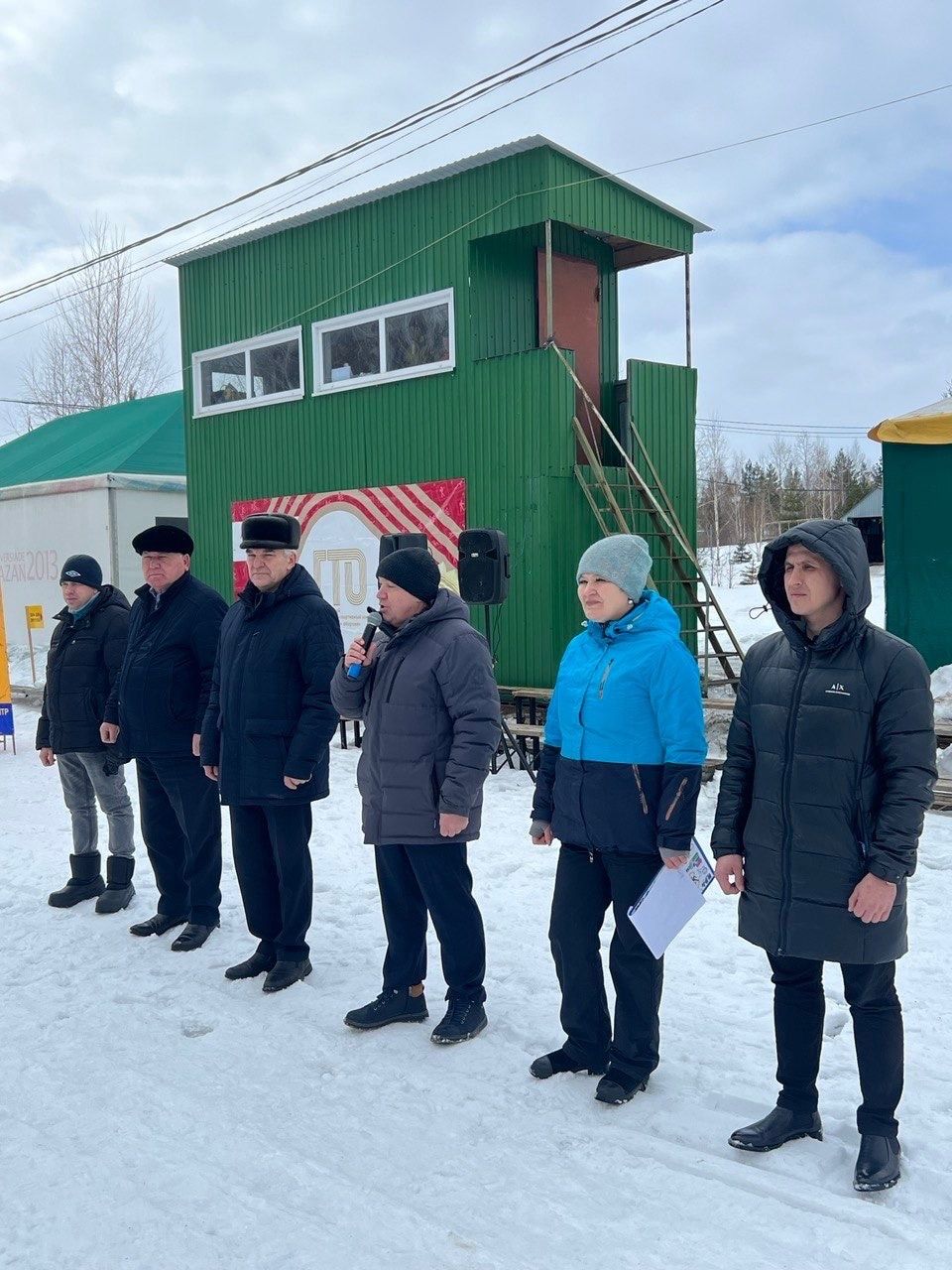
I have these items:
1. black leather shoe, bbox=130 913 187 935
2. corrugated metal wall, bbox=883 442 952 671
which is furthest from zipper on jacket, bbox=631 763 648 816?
corrugated metal wall, bbox=883 442 952 671

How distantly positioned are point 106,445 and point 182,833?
1392 cm

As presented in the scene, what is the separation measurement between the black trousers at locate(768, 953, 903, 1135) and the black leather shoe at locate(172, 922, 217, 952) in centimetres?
266

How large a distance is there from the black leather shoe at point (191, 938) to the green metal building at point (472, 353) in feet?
17.8

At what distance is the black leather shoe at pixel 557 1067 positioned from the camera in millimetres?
3383

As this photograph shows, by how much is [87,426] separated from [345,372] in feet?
34.2

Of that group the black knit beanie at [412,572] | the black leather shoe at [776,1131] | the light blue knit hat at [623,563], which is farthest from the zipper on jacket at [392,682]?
the black leather shoe at [776,1131]

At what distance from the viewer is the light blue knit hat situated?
3264 mm

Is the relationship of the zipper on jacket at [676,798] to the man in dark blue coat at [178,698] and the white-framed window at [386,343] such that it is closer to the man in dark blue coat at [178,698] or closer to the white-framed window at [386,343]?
the man in dark blue coat at [178,698]

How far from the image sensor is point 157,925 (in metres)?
4.91

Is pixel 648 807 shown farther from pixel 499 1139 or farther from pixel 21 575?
pixel 21 575

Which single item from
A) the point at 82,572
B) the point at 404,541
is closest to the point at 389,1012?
the point at 404,541

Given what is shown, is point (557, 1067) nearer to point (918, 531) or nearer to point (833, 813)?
point (833, 813)

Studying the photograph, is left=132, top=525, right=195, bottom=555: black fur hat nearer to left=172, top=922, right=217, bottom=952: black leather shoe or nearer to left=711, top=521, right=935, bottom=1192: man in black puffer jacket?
left=172, top=922, right=217, bottom=952: black leather shoe

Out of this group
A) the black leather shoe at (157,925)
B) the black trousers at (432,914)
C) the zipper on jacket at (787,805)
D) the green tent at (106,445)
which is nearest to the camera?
the zipper on jacket at (787,805)
